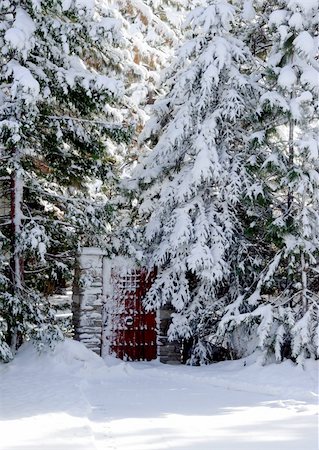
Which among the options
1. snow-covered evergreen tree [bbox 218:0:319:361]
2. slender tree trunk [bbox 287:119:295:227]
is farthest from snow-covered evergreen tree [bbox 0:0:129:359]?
slender tree trunk [bbox 287:119:295:227]

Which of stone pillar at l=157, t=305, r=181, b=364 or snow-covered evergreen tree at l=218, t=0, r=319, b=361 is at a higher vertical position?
snow-covered evergreen tree at l=218, t=0, r=319, b=361

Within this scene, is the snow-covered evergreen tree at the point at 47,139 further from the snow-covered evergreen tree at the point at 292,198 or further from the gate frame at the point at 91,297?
the snow-covered evergreen tree at the point at 292,198

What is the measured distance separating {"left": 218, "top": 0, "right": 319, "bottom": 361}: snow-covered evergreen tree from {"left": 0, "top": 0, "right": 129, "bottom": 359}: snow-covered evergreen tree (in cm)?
254

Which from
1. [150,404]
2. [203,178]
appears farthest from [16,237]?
[150,404]

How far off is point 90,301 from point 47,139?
2.93 meters

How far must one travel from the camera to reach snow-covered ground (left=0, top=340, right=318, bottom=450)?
17.2ft

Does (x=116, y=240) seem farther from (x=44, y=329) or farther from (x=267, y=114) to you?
(x=267, y=114)

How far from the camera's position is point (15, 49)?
28.9 ft

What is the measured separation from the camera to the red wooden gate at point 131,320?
36.0ft

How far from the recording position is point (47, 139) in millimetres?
9875

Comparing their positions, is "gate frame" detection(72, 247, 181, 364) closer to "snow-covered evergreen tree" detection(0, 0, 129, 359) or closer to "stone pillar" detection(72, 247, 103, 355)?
"stone pillar" detection(72, 247, 103, 355)

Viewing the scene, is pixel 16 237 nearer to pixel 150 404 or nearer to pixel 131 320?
pixel 131 320

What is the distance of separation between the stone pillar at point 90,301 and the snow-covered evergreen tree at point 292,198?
239 cm

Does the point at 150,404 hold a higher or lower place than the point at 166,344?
lower
